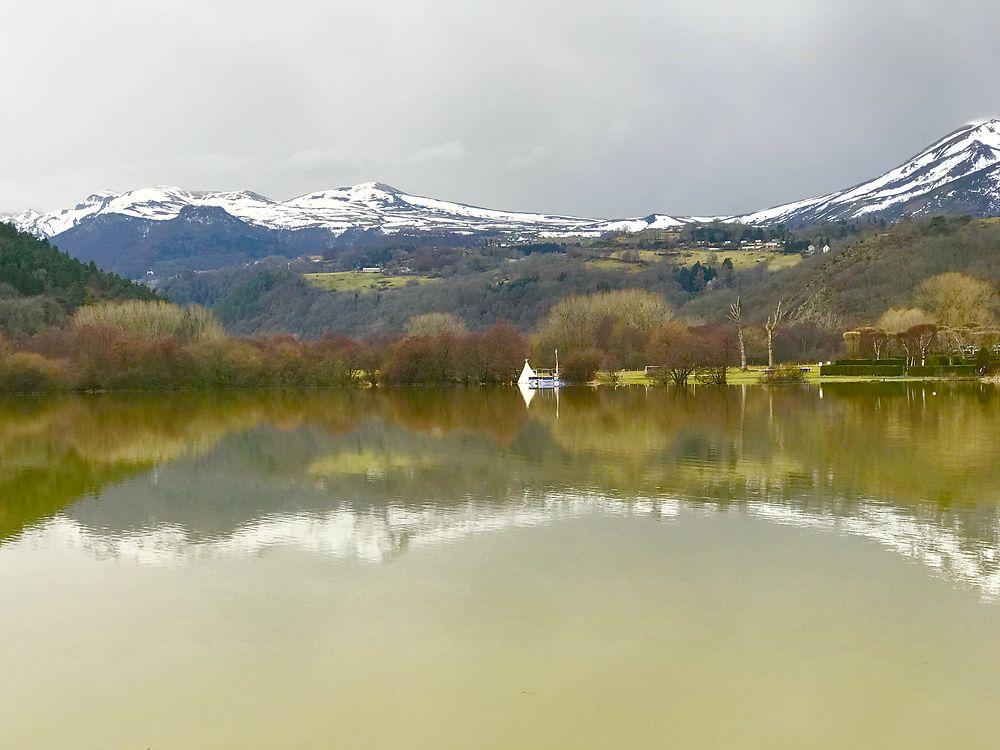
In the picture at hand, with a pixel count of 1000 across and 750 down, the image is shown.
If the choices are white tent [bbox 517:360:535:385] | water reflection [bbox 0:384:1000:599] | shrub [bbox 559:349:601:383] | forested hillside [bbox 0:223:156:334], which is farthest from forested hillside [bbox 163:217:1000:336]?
water reflection [bbox 0:384:1000:599]

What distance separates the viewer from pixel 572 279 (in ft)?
551

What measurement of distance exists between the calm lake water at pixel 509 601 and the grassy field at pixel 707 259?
159193mm

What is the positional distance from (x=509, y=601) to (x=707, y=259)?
186 m

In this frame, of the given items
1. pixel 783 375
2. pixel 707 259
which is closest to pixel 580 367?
pixel 783 375

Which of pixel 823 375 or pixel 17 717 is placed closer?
pixel 17 717

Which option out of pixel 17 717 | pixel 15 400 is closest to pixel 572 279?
pixel 15 400

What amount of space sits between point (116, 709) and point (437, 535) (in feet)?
24.4

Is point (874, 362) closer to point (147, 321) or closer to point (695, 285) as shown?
point (147, 321)

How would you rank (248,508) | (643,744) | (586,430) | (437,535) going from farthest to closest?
1. (586,430)
2. (248,508)
3. (437,535)
4. (643,744)

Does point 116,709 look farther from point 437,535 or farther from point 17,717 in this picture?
point 437,535

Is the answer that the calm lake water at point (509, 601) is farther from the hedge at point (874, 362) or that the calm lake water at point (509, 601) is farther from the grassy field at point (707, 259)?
the grassy field at point (707, 259)

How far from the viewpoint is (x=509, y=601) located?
11.8 m

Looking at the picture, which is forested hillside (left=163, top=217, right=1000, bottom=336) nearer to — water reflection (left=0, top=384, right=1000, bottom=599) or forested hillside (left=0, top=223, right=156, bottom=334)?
forested hillside (left=0, top=223, right=156, bottom=334)

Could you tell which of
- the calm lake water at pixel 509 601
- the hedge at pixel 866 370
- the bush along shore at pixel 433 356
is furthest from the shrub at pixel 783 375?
the calm lake water at pixel 509 601
